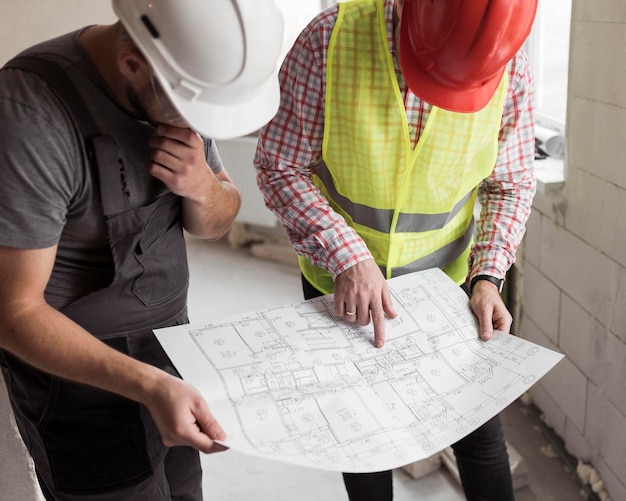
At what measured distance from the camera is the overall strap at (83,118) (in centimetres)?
110

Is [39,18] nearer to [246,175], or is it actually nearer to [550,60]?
[246,175]

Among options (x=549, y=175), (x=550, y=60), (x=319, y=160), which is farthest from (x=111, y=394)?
(x=550, y=60)

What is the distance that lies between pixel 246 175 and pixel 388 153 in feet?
9.45

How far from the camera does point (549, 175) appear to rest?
2.37 m

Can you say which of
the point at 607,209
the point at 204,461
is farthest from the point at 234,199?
the point at 204,461

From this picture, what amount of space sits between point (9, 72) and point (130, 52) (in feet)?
0.65

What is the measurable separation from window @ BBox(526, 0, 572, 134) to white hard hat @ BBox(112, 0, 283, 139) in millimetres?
1990

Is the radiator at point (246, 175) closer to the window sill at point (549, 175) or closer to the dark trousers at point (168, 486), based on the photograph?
the window sill at point (549, 175)

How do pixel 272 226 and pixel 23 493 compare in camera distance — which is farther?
pixel 272 226

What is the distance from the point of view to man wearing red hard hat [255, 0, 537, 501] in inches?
56.9

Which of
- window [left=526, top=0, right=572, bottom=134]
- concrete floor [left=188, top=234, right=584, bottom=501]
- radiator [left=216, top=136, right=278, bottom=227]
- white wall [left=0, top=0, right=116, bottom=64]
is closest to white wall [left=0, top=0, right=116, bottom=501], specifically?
white wall [left=0, top=0, right=116, bottom=64]

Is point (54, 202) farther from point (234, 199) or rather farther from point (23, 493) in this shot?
point (23, 493)

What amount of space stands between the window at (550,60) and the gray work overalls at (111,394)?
1986 mm

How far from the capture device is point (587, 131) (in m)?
2.09
